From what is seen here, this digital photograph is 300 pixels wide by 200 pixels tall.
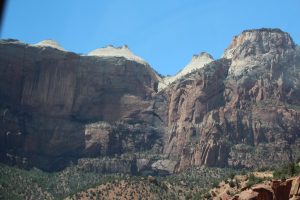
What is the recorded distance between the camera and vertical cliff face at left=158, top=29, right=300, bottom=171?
165 m

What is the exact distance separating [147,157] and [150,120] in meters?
17.0

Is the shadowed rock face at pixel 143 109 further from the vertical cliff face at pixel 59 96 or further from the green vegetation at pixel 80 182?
the green vegetation at pixel 80 182

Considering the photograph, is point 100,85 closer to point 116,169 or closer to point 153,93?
point 153,93

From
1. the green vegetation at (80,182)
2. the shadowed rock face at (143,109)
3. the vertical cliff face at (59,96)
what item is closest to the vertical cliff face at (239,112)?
the shadowed rock face at (143,109)

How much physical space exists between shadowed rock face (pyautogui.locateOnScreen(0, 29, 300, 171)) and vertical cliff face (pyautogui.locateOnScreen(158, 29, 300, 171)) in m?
0.27

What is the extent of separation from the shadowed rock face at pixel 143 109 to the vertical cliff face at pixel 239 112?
0.27 metres

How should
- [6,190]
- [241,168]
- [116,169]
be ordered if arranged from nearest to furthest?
[6,190], [241,168], [116,169]

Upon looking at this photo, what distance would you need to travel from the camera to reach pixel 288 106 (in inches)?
7062

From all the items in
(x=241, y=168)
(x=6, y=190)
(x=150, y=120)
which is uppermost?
(x=150, y=120)

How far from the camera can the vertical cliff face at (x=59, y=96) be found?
17575 centimetres

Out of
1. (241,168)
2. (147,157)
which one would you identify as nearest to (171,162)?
(147,157)

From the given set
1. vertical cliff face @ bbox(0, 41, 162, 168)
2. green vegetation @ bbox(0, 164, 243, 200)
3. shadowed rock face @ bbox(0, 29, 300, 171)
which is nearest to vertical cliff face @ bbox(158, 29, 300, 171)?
shadowed rock face @ bbox(0, 29, 300, 171)

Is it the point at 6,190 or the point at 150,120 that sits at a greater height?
the point at 150,120

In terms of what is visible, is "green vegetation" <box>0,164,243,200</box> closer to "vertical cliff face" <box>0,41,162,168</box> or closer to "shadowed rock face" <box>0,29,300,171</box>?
"shadowed rock face" <box>0,29,300,171</box>
